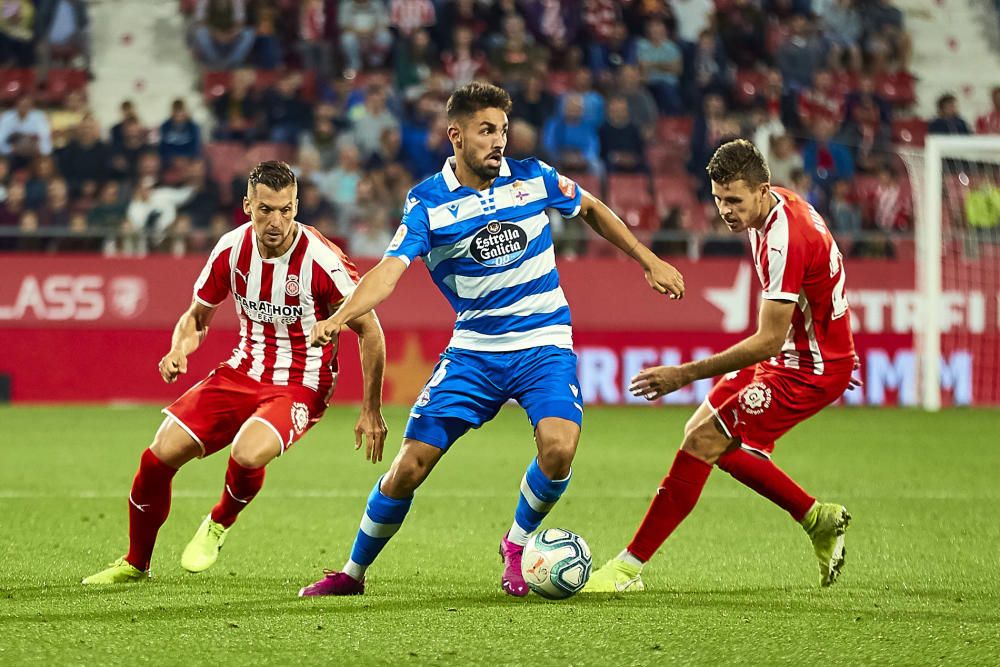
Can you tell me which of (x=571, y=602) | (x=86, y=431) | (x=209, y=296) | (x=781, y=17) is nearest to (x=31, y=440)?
(x=86, y=431)

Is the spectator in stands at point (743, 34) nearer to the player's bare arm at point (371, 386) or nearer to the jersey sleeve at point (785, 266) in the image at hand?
the jersey sleeve at point (785, 266)

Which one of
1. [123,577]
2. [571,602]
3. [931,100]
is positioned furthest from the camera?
[931,100]

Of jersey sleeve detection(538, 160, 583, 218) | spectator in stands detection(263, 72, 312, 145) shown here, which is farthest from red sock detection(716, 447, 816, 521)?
spectator in stands detection(263, 72, 312, 145)

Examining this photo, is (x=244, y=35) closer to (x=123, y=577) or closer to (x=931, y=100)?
(x=931, y=100)

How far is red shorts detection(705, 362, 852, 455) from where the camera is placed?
6.11 meters

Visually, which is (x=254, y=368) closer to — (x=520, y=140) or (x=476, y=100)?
(x=476, y=100)

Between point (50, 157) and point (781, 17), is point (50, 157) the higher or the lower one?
the lower one

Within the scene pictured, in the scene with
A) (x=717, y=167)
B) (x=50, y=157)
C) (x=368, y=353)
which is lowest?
(x=368, y=353)

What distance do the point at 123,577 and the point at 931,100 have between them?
53.3 ft

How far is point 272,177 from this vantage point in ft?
19.7

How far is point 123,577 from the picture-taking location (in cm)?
593

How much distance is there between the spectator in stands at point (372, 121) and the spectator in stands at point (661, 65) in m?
3.29

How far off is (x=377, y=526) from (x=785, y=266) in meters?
1.87

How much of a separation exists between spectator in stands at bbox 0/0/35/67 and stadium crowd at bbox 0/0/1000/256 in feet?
0.08
